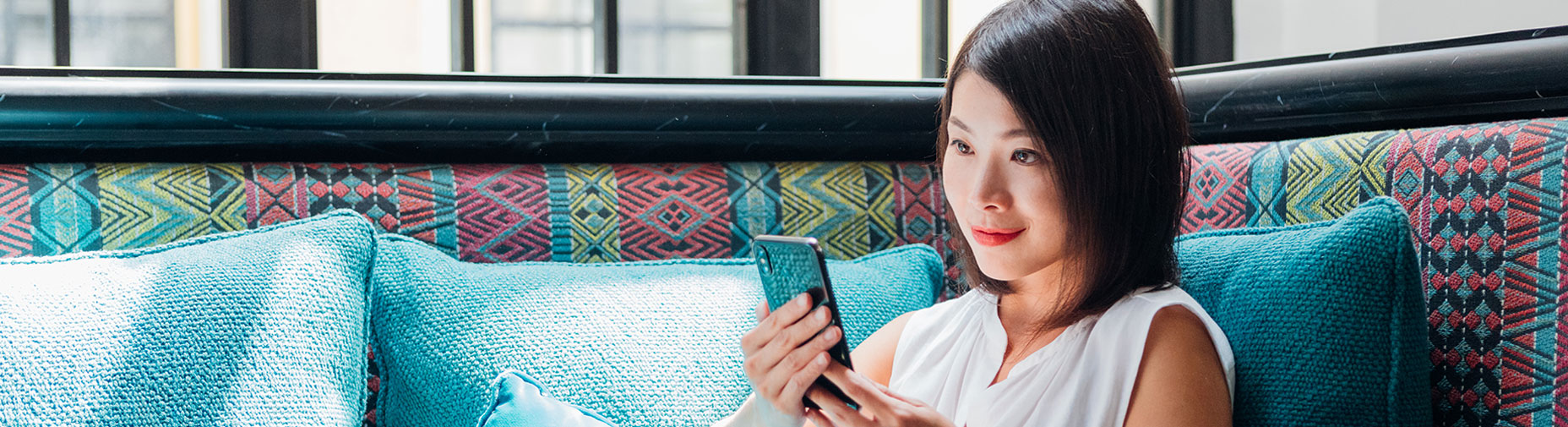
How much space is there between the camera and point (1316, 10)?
1.78 meters

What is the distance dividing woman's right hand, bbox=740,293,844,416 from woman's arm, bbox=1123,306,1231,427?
26cm

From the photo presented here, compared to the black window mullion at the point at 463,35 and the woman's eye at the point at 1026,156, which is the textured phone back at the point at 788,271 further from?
the black window mullion at the point at 463,35

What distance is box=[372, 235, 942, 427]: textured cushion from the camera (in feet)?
3.53

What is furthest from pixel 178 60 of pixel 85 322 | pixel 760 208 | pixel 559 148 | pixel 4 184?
pixel 760 208

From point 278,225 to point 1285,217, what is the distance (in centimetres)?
110

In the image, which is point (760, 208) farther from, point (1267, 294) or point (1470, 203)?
point (1470, 203)

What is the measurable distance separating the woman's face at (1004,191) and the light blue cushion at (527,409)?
42cm

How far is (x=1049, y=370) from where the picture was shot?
932 mm

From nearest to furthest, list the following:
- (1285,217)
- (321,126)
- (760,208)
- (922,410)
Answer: (922,410) → (1285,217) → (321,126) → (760,208)

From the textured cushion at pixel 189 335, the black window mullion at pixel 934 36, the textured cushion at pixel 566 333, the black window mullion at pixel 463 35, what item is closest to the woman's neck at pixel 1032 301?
the textured cushion at pixel 566 333

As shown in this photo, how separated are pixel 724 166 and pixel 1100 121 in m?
0.67

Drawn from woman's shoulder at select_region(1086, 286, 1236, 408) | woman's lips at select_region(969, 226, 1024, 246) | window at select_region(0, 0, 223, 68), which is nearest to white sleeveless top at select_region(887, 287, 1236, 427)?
woman's shoulder at select_region(1086, 286, 1236, 408)

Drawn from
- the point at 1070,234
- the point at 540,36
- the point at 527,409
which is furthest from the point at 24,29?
the point at 1070,234

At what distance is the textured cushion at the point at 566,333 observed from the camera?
1.08m
